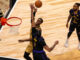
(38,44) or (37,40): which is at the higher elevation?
(37,40)

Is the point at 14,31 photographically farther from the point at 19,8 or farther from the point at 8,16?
the point at 19,8

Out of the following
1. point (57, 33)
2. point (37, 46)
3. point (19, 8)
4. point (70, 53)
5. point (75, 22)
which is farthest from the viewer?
point (19, 8)

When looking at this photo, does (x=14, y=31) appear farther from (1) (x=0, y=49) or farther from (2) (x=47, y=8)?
(2) (x=47, y=8)

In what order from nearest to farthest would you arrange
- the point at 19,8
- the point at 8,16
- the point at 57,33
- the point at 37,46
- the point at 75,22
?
the point at 37,46, the point at 75,22, the point at 57,33, the point at 8,16, the point at 19,8

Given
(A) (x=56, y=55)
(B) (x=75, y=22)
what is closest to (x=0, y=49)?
(A) (x=56, y=55)

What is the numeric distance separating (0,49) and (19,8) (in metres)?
2.88

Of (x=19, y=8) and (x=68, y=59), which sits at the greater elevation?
(x=19, y=8)

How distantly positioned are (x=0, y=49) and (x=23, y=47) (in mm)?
844

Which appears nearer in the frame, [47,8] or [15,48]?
[15,48]

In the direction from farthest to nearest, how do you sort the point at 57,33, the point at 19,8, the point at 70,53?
the point at 19,8, the point at 57,33, the point at 70,53

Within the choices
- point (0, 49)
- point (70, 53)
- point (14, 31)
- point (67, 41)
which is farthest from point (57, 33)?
point (0, 49)

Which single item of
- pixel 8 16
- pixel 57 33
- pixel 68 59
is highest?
pixel 8 16

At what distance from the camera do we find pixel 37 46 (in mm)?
4500

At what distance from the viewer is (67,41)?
638 cm
